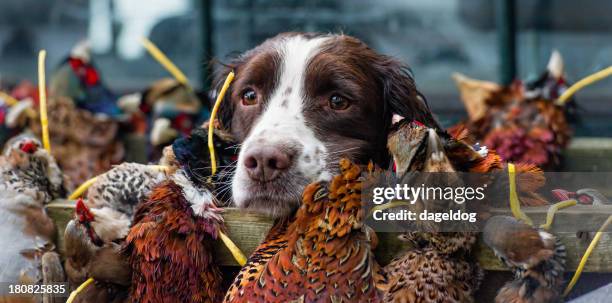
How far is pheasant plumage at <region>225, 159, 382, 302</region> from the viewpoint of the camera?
1.50 metres

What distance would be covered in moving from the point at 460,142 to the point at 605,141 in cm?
163

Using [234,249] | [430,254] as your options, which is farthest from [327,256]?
[234,249]

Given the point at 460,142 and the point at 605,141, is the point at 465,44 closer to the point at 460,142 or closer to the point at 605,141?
the point at 605,141

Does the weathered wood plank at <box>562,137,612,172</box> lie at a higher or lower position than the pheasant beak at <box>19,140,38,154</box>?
lower

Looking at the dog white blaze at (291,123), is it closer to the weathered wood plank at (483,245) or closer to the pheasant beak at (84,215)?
the weathered wood plank at (483,245)

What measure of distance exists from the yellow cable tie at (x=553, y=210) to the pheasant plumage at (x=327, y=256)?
333mm

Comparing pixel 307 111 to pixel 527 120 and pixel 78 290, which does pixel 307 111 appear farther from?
pixel 527 120

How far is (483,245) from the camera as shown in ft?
4.94

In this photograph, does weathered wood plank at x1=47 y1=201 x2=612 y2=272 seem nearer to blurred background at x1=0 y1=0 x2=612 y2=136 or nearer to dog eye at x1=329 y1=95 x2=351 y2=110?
dog eye at x1=329 y1=95 x2=351 y2=110

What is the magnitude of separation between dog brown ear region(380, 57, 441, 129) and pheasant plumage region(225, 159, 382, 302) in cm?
Answer: 45

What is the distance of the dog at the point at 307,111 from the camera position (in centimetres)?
171

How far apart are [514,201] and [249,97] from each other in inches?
29.7

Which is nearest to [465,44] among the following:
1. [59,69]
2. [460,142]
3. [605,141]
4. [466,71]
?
[466,71]

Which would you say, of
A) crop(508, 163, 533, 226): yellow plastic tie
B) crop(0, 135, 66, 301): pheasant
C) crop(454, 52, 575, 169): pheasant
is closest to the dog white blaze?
crop(508, 163, 533, 226): yellow plastic tie
